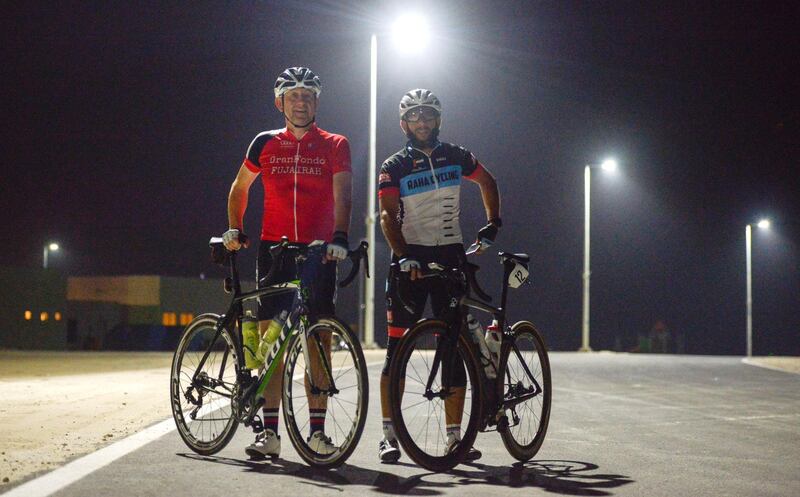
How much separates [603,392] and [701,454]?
6.66 m

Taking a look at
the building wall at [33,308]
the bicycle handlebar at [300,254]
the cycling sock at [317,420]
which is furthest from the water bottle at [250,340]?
the building wall at [33,308]

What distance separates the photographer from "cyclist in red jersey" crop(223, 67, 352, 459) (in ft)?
21.7

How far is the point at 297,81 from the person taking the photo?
6.85 metres

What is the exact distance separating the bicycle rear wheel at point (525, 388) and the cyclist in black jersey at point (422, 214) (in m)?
0.29

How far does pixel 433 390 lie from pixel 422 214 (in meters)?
1.13

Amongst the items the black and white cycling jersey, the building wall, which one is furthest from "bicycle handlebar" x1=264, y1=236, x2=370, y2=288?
the building wall

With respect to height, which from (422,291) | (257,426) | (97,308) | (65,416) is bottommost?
(65,416)

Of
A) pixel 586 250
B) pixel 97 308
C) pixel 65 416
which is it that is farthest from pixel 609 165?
pixel 97 308

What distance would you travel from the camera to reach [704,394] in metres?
13.6

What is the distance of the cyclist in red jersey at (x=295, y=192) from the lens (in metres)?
6.61

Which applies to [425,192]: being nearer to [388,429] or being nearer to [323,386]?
[323,386]

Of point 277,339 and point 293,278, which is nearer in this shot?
point 277,339

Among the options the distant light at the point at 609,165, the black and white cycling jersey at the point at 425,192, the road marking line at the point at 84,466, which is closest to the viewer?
the road marking line at the point at 84,466

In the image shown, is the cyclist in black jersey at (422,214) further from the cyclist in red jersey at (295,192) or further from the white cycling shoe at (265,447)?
the white cycling shoe at (265,447)
